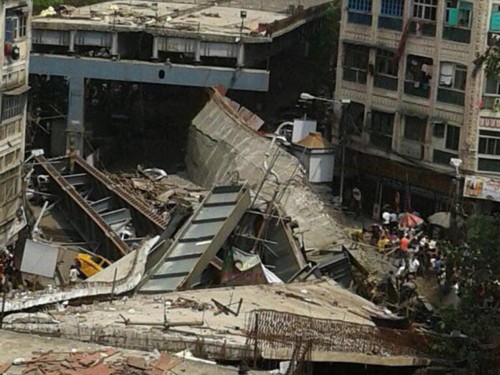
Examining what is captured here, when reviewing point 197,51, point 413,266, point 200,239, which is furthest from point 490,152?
point 200,239

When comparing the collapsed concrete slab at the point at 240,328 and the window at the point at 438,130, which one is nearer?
the collapsed concrete slab at the point at 240,328

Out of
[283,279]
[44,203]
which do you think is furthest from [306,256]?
[44,203]

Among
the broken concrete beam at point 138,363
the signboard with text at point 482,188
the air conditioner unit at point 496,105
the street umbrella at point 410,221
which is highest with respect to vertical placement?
the air conditioner unit at point 496,105

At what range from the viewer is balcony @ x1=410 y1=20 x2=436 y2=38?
5279 cm

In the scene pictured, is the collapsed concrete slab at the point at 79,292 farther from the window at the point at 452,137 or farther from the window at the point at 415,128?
the window at the point at 415,128

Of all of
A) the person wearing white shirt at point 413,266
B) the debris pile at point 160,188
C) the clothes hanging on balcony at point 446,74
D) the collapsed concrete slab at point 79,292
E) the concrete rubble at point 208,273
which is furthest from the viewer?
the clothes hanging on balcony at point 446,74

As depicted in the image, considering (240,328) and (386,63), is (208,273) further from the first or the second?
(386,63)

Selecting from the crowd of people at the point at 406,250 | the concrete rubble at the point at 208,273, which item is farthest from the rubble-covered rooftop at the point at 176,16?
the crowd of people at the point at 406,250

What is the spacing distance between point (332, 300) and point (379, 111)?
59.1 feet

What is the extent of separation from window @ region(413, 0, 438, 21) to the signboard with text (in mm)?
5749

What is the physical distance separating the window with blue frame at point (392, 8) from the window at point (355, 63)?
5.29 ft

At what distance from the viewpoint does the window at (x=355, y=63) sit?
5569 cm

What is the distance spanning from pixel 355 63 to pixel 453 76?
4.90 m

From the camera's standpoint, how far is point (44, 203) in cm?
5012
